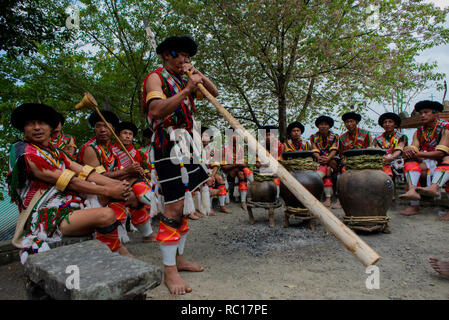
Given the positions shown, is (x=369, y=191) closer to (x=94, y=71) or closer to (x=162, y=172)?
(x=162, y=172)

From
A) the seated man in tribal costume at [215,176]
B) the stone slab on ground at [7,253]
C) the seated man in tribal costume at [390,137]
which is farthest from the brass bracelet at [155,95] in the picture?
the seated man in tribal costume at [390,137]

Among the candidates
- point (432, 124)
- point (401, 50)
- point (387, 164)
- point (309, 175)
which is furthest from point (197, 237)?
point (401, 50)

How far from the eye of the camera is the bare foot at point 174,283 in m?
2.47

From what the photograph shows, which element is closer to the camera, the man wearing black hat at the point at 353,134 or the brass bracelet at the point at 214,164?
the man wearing black hat at the point at 353,134

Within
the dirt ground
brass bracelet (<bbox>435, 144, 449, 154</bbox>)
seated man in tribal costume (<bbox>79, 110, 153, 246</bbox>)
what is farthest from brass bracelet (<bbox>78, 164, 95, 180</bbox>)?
brass bracelet (<bbox>435, 144, 449, 154</bbox>)

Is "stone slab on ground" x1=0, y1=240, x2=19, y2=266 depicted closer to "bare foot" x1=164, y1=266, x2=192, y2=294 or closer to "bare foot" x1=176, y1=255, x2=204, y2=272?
"bare foot" x1=176, y1=255, x2=204, y2=272

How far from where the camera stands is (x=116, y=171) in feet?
12.3

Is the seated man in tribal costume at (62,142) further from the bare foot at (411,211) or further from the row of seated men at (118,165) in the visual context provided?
the bare foot at (411,211)

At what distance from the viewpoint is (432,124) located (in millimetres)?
5340

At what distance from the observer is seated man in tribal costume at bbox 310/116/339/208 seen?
672 centimetres

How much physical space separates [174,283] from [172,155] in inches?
45.8

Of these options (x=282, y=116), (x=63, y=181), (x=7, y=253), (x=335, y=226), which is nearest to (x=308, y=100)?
(x=282, y=116)

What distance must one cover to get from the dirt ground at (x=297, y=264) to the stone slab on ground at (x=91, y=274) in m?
0.81

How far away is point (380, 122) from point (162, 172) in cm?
601
